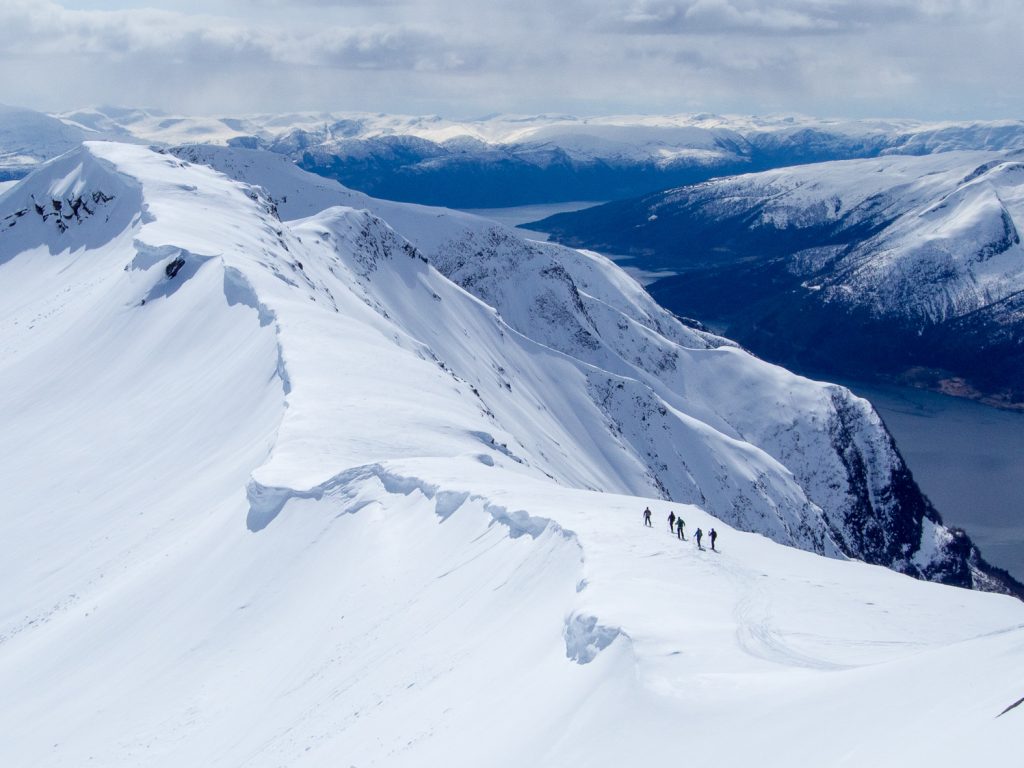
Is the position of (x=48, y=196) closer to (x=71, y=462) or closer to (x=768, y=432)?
(x=71, y=462)

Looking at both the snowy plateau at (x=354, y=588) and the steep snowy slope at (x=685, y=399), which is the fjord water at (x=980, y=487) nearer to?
the steep snowy slope at (x=685, y=399)

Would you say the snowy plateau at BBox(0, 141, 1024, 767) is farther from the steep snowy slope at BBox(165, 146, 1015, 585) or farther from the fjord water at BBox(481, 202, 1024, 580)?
the fjord water at BBox(481, 202, 1024, 580)

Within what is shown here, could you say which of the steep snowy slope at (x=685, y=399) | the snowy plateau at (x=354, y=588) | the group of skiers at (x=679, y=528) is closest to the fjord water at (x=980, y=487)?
the steep snowy slope at (x=685, y=399)

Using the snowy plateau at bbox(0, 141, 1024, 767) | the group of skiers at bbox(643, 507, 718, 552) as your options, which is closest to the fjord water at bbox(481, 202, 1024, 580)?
the snowy plateau at bbox(0, 141, 1024, 767)

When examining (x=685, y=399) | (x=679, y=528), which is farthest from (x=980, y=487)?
(x=679, y=528)

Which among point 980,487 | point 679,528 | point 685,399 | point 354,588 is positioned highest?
point 679,528

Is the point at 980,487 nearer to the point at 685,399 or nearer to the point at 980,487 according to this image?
the point at 980,487

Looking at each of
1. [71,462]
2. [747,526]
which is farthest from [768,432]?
[71,462]
